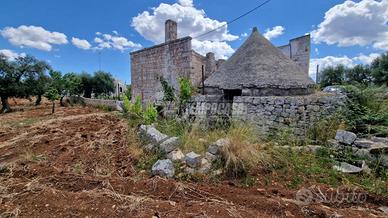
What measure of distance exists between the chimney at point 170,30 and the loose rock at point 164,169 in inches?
343

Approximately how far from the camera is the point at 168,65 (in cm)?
1048

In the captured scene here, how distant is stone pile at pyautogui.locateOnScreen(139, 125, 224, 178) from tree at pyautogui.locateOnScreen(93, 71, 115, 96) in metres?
24.8

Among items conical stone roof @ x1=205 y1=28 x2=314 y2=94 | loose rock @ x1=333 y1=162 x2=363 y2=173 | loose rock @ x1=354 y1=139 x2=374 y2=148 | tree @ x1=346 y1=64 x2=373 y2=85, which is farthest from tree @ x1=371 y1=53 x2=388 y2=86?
loose rock @ x1=333 y1=162 x2=363 y2=173

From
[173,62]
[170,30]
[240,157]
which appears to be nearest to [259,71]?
[240,157]

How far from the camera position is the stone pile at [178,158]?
3.14 meters

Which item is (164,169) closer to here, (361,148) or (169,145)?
(169,145)

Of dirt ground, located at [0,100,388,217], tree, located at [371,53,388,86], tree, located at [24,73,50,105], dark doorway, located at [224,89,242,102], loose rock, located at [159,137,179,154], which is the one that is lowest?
dirt ground, located at [0,100,388,217]

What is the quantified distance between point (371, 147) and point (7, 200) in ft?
18.2

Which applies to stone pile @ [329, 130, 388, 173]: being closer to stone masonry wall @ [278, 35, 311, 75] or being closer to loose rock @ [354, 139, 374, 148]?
loose rock @ [354, 139, 374, 148]

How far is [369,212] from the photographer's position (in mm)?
2260

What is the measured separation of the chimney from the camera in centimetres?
1054

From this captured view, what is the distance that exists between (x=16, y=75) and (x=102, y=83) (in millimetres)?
10684

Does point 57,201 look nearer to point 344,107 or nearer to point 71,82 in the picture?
point 344,107

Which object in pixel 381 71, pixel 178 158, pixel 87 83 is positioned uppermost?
pixel 381 71
